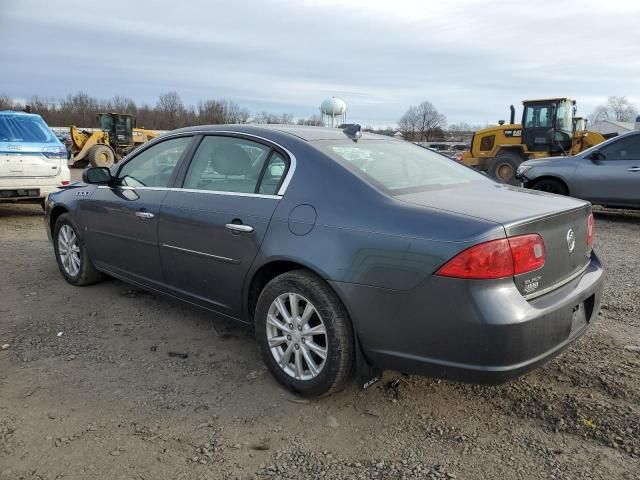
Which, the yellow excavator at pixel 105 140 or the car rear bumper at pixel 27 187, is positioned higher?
the yellow excavator at pixel 105 140

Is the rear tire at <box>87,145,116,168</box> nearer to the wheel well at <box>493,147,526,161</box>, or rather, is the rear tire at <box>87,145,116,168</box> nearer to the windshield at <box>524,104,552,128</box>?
the wheel well at <box>493,147,526,161</box>

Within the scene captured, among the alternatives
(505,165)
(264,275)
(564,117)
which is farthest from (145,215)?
(564,117)

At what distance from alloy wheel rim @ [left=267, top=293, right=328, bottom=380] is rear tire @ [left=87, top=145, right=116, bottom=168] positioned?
20.2 m

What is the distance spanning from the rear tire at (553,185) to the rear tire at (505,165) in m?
5.19

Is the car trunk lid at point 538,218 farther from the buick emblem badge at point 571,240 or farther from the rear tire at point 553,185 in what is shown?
the rear tire at point 553,185

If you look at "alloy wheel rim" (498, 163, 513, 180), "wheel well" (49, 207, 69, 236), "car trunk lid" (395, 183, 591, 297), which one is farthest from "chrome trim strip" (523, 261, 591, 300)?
"alloy wheel rim" (498, 163, 513, 180)

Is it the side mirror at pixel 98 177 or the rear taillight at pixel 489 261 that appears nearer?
the rear taillight at pixel 489 261

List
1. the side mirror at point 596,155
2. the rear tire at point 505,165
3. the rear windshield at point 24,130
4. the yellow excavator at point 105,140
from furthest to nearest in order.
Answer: the yellow excavator at point 105,140 < the rear tire at point 505,165 < the side mirror at point 596,155 < the rear windshield at point 24,130

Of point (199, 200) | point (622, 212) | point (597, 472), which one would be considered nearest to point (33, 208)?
point (199, 200)

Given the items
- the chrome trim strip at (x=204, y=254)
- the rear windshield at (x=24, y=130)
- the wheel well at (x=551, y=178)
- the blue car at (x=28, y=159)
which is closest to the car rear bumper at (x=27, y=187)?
the blue car at (x=28, y=159)

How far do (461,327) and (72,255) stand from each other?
12.9 feet

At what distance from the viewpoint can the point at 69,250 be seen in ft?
16.1

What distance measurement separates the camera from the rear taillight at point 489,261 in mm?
2279

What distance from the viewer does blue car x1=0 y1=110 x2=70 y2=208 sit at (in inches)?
320
